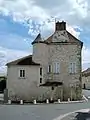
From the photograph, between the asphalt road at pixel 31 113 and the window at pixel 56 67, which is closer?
the asphalt road at pixel 31 113

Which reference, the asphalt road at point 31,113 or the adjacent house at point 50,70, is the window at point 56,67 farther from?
the asphalt road at point 31,113

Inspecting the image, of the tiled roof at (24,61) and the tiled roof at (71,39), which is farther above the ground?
the tiled roof at (71,39)

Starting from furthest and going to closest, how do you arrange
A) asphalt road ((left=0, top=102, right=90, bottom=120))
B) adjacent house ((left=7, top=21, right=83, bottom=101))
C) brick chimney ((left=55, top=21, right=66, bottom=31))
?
brick chimney ((left=55, top=21, right=66, bottom=31)), adjacent house ((left=7, top=21, right=83, bottom=101)), asphalt road ((left=0, top=102, right=90, bottom=120))

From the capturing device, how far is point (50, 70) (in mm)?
55375

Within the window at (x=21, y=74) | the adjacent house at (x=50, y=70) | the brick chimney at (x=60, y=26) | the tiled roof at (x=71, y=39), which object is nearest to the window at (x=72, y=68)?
the adjacent house at (x=50, y=70)

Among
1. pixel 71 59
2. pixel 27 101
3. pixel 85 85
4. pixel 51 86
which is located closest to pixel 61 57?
pixel 71 59

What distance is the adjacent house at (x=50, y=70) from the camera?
52312mm

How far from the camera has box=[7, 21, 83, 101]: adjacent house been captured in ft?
172

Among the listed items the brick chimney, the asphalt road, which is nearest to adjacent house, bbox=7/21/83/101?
the brick chimney

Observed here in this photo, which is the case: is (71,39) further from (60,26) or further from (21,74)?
(21,74)

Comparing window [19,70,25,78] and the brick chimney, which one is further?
the brick chimney

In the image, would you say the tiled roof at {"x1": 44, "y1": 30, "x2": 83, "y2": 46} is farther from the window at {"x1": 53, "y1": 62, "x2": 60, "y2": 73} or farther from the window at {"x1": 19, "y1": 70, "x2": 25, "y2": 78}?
the window at {"x1": 19, "y1": 70, "x2": 25, "y2": 78}

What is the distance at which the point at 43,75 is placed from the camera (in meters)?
54.3

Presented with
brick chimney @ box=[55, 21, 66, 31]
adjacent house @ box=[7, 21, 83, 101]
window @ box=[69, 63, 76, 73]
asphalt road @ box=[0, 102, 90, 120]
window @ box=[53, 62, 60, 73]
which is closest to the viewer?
asphalt road @ box=[0, 102, 90, 120]
